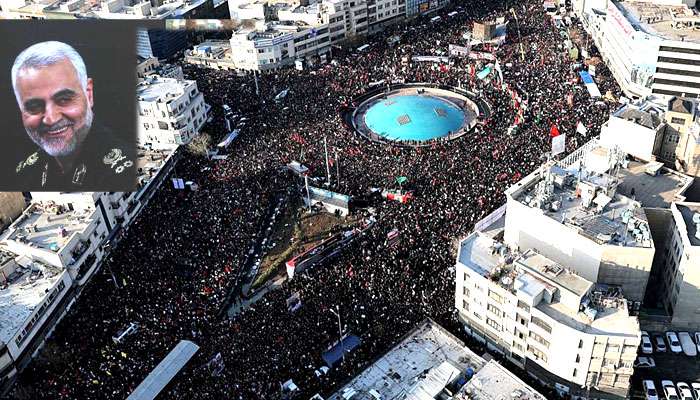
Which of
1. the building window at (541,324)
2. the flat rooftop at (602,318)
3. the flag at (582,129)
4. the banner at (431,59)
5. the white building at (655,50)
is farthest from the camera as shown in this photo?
the banner at (431,59)

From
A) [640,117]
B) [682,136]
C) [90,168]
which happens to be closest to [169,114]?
[90,168]

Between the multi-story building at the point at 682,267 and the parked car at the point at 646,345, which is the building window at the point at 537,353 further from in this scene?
→ the multi-story building at the point at 682,267

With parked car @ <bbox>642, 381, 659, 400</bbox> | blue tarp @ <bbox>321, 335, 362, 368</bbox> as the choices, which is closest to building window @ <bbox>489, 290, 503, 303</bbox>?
blue tarp @ <bbox>321, 335, 362, 368</bbox>

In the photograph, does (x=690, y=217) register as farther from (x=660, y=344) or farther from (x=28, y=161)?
(x=28, y=161)

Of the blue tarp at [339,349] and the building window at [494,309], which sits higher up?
the building window at [494,309]

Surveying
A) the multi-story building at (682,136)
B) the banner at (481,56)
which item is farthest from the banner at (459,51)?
the multi-story building at (682,136)

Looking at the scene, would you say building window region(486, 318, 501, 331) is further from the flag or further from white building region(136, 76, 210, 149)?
white building region(136, 76, 210, 149)
